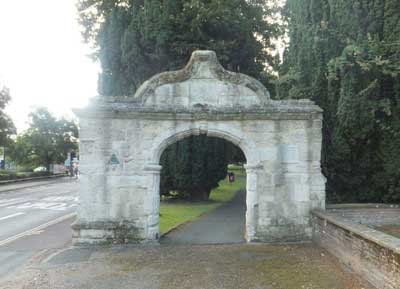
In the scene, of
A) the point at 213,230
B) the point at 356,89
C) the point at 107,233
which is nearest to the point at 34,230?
the point at 107,233

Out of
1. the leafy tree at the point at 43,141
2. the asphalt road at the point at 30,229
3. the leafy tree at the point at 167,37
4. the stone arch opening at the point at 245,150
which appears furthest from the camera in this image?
the leafy tree at the point at 43,141

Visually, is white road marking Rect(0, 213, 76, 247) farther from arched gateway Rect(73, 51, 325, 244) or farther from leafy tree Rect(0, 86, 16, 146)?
leafy tree Rect(0, 86, 16, 146)

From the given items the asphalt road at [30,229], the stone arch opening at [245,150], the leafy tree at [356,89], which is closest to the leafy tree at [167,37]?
the leafy tree at [356,89]

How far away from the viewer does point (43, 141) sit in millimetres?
43375

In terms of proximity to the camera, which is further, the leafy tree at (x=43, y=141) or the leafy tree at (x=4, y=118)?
the leafy tree at (x=43, y=141)

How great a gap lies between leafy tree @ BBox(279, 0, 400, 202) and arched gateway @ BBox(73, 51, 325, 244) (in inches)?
74.7

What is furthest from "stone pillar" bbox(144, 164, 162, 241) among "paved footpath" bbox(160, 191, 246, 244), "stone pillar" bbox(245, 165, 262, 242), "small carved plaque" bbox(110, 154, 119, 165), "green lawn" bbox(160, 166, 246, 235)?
"stone pillar" bbox(245, 165, 262, 242)

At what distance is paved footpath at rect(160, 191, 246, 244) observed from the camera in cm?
1021

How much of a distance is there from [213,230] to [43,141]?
3684cm

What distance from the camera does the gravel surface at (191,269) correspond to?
6.51 meters

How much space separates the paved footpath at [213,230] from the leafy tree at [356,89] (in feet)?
11.4

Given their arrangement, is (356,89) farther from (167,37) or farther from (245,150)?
(167,37)

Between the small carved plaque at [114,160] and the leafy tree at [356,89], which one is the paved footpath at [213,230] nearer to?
the small carved plaque at [114,160]

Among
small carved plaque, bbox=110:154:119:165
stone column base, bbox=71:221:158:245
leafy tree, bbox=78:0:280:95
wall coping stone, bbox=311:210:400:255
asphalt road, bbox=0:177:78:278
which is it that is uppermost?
leafy tree, bbox=78:0:280:95
